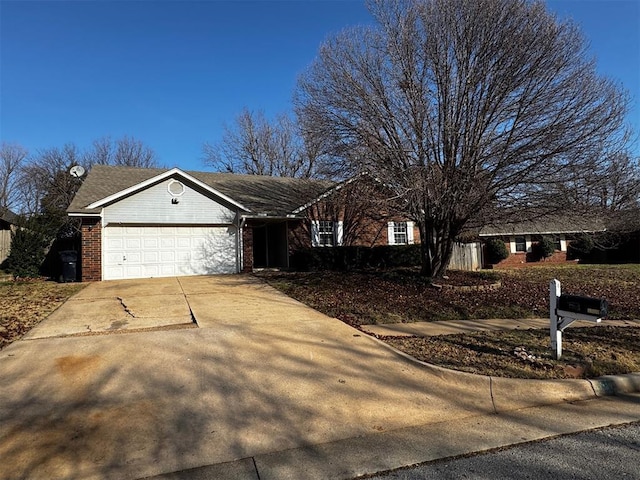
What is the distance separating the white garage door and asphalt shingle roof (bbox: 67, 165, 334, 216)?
1324 mm

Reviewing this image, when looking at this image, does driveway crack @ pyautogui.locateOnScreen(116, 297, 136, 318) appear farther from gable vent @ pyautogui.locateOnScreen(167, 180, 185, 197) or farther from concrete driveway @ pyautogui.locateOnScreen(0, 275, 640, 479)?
gable vent @ pyautogui.locateOnScreen(167, 180, 185, 197)

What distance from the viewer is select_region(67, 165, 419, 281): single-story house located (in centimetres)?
1448

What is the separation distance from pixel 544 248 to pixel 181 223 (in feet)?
69.8

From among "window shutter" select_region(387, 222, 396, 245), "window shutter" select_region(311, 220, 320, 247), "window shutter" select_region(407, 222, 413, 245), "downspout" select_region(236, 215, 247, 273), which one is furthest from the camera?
"window shutter" select_region(407, 222, 413, 245)

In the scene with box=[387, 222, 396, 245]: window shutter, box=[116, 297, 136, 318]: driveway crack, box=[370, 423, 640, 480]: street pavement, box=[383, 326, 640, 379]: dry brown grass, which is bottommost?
box=[370, 423, 640, 480]: street pavement

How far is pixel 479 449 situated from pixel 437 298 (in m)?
6.95

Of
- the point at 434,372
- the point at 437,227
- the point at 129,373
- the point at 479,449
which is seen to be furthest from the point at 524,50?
the point at 129,373

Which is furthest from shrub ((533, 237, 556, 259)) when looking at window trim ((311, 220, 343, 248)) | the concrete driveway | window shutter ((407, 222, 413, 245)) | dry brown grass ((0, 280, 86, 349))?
dry brown grass ((0, 280, 86, 349))

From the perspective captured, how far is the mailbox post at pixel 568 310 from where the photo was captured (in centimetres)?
516

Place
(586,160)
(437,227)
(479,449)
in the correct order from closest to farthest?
(479,449) < (586,160) < (437,227)

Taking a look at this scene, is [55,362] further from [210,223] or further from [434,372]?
[210,223]

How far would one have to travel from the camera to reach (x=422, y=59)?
11617mm

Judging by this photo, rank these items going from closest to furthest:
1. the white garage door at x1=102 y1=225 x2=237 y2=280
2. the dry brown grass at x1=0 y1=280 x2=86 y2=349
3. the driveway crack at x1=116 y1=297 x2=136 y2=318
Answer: the dry brown grass at x1=0 y1=280 x2=86 y2=349 → the driveway crack at x1=116 y1=297 x2=136 y2=318 → the white garage door at x1=102 y1=225 x2=237 y2=280

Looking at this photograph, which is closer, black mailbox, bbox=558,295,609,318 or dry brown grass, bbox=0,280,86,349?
black mailbox, bbox=558,295,609,318
